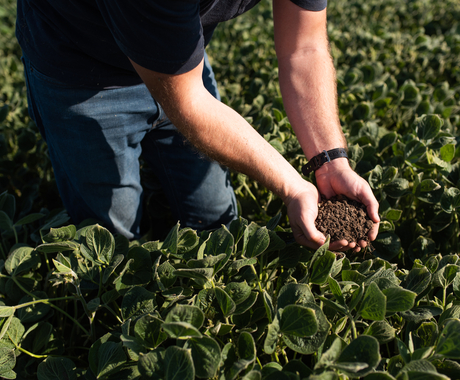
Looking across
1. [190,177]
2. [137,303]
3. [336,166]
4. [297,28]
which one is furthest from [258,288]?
[297,28]

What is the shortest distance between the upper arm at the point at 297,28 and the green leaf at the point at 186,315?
135 centimetres

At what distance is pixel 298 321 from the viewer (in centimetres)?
102

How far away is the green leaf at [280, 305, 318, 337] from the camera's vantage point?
1.00 metres

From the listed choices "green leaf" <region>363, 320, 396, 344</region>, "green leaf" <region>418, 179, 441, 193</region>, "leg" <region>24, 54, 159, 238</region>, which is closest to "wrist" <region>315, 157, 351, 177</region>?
"green leaf" <region>418, 179, 441, 193</region>

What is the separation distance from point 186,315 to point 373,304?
0.51 metres

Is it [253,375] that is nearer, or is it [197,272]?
[253,375]

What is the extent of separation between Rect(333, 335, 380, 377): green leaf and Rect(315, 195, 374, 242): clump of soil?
1.80 feet

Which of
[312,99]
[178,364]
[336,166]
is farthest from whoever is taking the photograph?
[312,99]

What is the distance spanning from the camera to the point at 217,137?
4.82ft

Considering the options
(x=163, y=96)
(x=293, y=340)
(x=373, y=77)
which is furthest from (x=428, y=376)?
(x=373, y=77)

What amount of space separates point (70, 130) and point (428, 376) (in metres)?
1.69

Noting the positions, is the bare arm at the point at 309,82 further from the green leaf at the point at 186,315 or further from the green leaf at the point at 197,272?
the green leaf at the point at 186,315

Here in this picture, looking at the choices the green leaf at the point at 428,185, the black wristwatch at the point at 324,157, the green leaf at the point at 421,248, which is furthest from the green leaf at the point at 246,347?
the green leaf at the point at 428,185

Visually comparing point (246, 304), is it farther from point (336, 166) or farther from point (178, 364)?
point (336, 166)
